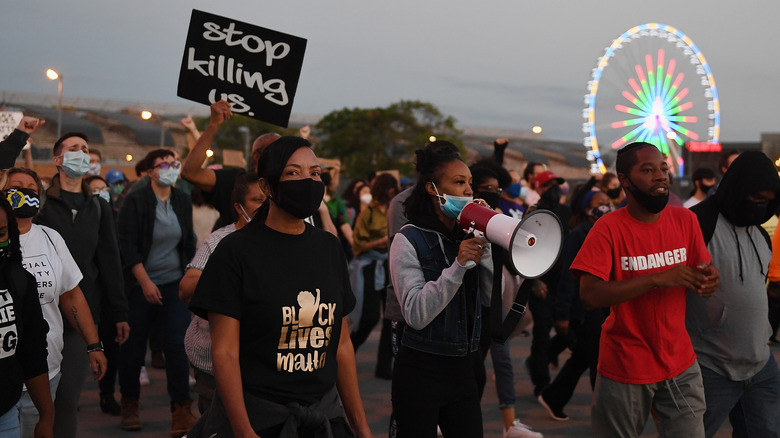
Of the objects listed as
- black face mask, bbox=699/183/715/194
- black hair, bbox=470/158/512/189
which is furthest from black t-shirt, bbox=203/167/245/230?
black face mask, bbox=699/183/715/194

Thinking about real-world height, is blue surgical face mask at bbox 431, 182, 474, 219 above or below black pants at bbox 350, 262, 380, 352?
above

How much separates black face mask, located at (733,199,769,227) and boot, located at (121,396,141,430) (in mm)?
4429

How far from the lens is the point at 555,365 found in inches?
357

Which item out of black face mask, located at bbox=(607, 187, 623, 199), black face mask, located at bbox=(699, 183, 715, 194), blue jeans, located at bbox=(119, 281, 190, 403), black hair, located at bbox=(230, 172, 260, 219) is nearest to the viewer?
black hair, located at bbox=(230, 172, 260, 219)

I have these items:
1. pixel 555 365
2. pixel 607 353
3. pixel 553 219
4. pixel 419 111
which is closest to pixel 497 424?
pixel 555 365

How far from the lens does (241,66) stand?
6008 millimetres

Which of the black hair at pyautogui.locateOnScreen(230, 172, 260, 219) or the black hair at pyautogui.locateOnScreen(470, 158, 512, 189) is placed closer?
the black hair at pyautogui.locateOnScreen(230, 172, 260, 219)

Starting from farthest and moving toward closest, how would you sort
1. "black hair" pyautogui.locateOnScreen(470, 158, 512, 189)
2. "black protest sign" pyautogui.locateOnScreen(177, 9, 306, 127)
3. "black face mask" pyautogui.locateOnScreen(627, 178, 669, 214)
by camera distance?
1. "black protest sign" pyautogui.locateOnScreen(177, 9, 306, 127)
2. "black hair" pyautogui.locateOnScreen(470, 158, 512, 189)
3. "black face mask" pyautogui.locateOnScreen(627, 178, 669, 214)

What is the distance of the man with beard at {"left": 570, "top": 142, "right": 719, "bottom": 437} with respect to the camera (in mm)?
4039

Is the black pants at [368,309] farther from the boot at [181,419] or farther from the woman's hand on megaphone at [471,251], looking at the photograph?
the woman's hand on megaphone at [471,251]

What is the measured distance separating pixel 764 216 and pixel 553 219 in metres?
1.38

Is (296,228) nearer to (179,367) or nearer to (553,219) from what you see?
(553,219)

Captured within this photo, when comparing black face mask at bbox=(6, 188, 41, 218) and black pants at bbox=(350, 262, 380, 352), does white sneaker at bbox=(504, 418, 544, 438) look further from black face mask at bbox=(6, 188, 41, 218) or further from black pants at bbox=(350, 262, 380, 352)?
black face mask at bbox=(6, 188, 41, 218)

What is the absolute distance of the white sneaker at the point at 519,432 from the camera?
6.25m
